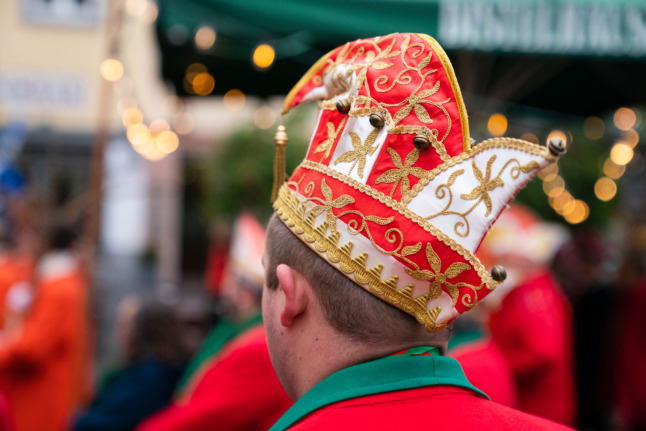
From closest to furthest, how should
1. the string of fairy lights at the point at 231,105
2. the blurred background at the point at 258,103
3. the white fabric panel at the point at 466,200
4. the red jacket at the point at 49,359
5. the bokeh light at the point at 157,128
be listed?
the white fabric panel at the point at 466,200 < the blurred background at the point at 258,103 < the string of fairy lights at the point at 231,105 < the red jacket at the point at 49,359 < the bokeh light at the point at 157,128

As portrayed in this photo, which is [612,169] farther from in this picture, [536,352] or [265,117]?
[536,352]

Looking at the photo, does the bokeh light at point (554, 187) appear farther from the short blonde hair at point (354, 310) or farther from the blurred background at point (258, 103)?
the short blonde hair at point (354, 310)

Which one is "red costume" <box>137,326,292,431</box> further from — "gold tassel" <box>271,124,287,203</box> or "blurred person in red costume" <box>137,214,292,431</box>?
"gold tassel" <box>271,124,287,203</box>

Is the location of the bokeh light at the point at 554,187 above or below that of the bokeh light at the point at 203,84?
below

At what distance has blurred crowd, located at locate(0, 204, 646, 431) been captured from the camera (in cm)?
248

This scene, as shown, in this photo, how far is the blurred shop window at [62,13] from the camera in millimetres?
12172

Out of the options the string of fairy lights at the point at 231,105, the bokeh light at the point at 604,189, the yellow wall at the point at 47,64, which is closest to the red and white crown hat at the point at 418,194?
the string of fairy lights at the point at 231,105

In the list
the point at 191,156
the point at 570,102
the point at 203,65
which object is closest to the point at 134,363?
the point at 203,65

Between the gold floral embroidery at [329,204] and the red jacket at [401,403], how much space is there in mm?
252

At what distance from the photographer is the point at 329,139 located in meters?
1.13

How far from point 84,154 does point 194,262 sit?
4379mm

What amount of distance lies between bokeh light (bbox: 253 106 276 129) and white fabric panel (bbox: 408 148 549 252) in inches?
388

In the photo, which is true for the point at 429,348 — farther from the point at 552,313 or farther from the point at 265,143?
the point at 265,143

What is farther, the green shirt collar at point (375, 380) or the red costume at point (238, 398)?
the red costume at point (238, 398)
